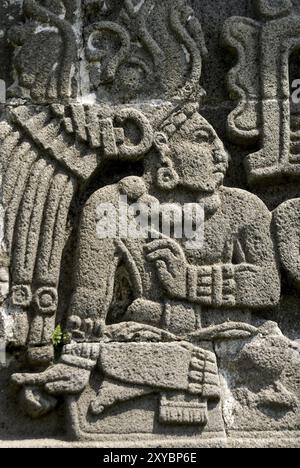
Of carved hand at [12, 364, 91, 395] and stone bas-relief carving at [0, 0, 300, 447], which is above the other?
stone bas-relief carving at [0, 0, 300, 447]

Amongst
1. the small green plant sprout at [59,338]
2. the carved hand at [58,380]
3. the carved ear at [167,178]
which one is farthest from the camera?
the carved ear at [167,178]

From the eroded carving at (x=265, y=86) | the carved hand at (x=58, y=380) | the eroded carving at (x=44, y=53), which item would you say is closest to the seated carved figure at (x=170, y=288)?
the carved hand at (x=58, y=380)

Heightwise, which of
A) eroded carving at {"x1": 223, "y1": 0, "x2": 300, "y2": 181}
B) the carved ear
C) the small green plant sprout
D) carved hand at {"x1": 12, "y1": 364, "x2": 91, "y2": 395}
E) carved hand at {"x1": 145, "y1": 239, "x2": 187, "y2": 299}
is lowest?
carved hand at {"x1": 12, "y1": 364, "x2": 91, "y2": 395}

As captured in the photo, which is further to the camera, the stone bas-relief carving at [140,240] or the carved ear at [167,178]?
the carved ear at [167,178]

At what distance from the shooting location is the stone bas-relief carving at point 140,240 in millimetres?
4066

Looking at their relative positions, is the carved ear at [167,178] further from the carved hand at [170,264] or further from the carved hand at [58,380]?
the carved hand at [58,380]

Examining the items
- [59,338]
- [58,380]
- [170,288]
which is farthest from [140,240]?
[58,380]

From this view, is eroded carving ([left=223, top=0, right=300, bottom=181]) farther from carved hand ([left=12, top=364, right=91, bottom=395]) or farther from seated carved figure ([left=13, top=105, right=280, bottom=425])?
carved hand ([left=12, top=364, right=91, bottom=395])

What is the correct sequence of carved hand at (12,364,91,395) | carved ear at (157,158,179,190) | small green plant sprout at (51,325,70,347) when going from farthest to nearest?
1. carved ear at (157,158,179,190)
2. small green plant sprout at (51,325,70,347)
3. carved hand at (12,364,91,395)

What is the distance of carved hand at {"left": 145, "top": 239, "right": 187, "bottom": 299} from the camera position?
13.8 feet

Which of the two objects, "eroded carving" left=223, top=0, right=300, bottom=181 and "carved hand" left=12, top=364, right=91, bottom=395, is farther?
"eroded carving" left=223, top=0, right=300, bottom=181

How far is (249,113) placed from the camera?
4.46 m

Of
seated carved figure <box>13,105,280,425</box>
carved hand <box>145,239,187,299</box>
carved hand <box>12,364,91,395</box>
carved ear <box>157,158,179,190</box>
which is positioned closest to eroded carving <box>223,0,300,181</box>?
seated carved figure <box>13,105,280,425</box>

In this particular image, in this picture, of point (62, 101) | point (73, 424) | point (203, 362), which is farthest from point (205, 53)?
point (73, 424)
